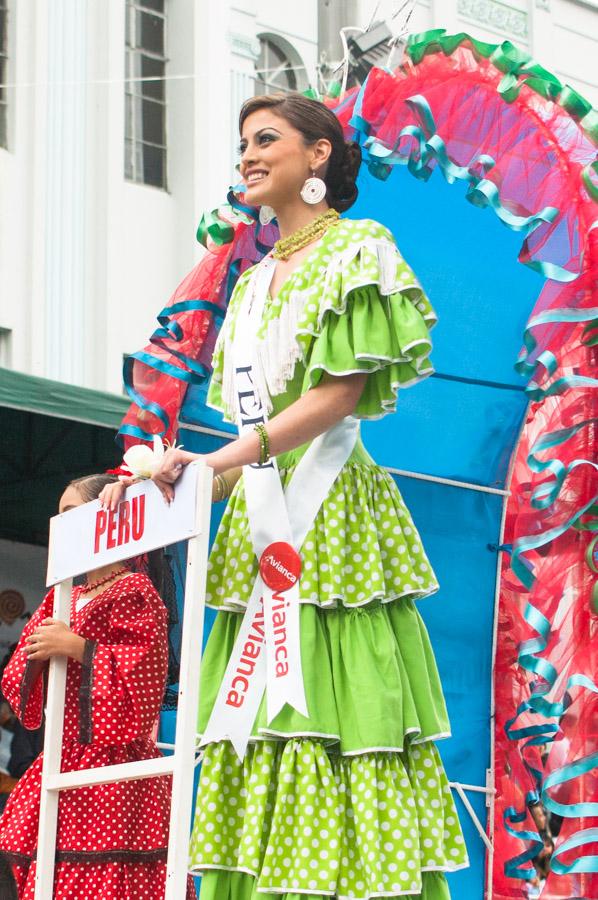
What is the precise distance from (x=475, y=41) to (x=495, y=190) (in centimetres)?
46

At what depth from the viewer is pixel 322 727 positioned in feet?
10.5

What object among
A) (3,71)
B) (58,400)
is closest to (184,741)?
(58,400)

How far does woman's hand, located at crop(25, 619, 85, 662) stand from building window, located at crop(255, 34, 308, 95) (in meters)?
10.4

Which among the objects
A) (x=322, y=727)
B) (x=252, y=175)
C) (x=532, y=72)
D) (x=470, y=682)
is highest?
(x=532, y=72)

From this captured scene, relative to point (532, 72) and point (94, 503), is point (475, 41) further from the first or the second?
point (94, 503)

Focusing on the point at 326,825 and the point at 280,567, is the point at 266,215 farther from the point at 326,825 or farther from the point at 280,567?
the point at 326,825

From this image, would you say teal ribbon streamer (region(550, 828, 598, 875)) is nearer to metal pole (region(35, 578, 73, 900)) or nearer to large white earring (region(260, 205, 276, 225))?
metal pole (region(35, 578, 73, 900))

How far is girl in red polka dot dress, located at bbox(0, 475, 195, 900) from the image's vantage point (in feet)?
12.3

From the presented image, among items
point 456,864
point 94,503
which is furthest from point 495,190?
point 456,864

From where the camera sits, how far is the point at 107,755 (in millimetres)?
3844

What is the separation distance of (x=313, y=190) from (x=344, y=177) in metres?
0.15

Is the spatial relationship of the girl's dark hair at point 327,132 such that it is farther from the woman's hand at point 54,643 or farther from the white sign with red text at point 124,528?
the woman's hand at point 54,643

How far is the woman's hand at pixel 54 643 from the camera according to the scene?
364 centimetres

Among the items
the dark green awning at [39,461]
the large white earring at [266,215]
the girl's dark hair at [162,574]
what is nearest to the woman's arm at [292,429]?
the girl's dark hair at [162,574]
